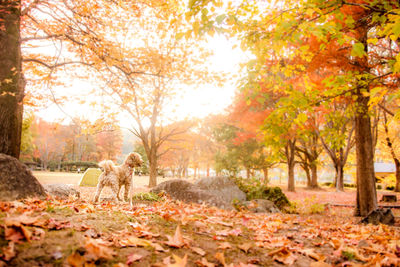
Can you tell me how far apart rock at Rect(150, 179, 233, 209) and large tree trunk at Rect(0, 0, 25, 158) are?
4.33m

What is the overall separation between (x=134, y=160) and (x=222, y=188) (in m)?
4.08

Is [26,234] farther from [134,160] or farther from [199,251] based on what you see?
[134,160]

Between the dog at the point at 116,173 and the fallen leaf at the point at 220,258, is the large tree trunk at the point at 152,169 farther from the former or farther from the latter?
the fallen leaf at the point at 220,258

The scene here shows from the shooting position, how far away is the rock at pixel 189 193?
7.62 m

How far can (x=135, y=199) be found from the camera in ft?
22.9

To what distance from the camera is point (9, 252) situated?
53.1 inches

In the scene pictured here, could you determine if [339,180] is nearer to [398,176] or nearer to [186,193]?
[398,176]

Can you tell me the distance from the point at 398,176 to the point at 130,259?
2449 centimetres

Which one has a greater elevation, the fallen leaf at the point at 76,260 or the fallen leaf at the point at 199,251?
the fallen leaf at the point at 76,260

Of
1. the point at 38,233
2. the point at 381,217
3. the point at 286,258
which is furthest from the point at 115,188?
Result: the point at 381,217

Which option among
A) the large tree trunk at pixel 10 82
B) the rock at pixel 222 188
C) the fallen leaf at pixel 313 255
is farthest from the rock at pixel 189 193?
the fallen leaf at pixel 313 255

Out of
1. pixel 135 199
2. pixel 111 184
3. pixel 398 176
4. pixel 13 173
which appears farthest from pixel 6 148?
pixel 398 176

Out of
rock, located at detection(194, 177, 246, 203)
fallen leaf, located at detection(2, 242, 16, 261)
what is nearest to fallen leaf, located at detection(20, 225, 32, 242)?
fallen leaf, located at detection(2, 242, 16, 261)

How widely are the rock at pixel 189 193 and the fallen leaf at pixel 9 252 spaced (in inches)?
249
